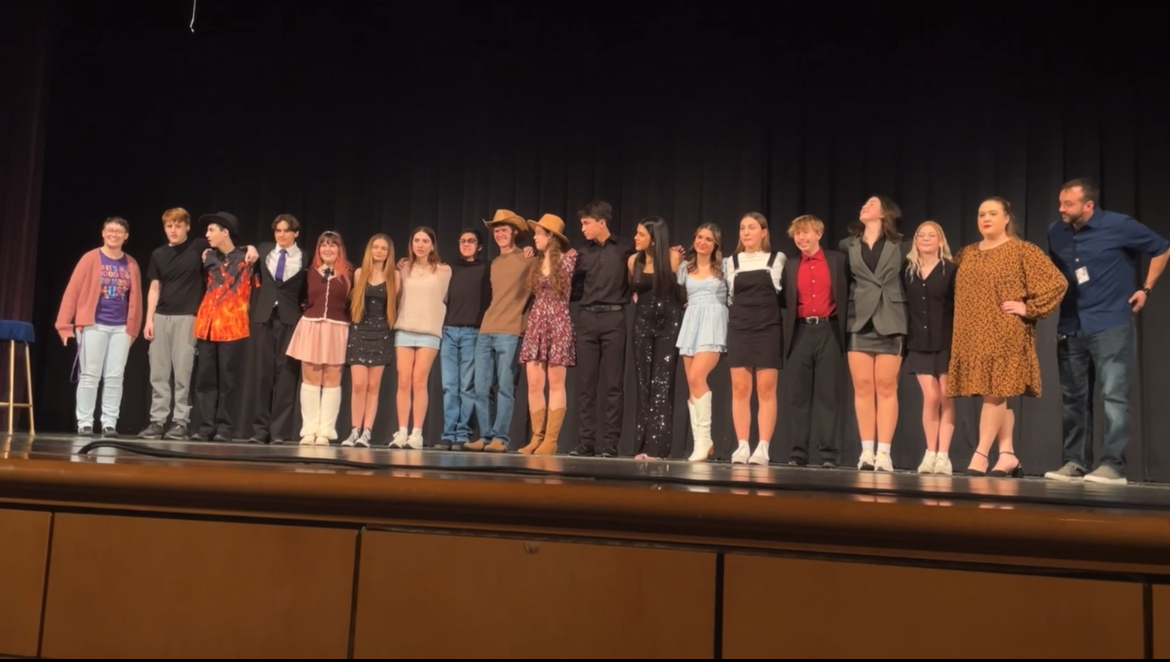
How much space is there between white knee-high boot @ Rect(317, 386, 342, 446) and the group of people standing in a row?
1 centimetres

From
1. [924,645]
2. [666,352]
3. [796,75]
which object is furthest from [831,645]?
[796,75]

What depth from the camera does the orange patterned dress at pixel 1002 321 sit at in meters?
4.59

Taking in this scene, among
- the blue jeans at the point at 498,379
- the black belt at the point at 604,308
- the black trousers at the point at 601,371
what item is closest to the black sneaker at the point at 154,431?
the blue jeans at the point at 498,379

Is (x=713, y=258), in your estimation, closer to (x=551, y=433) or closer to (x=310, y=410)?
(x=551, y=433)

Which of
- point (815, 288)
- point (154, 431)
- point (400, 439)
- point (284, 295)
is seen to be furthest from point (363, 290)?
point (815, 288)

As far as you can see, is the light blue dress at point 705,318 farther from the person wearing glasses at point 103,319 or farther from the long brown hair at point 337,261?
the person wearing glasses at point 103,319

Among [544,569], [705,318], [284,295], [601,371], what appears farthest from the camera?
[284,295]

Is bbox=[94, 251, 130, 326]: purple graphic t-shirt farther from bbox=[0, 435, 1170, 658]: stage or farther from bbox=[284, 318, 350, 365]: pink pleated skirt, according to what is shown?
bbox=[0, 435, 1170, 658]: stage

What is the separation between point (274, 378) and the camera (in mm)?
6441

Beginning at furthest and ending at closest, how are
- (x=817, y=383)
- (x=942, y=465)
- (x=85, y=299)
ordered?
1. (x=85, y=299)
2. (x=817, y=383)
3. (x=942, y=465)

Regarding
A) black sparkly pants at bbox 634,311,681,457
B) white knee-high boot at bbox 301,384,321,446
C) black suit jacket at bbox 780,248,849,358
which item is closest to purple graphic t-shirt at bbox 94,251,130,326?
white knee-high boot at bbox 301,384,321,446

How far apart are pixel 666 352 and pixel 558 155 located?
100 inches

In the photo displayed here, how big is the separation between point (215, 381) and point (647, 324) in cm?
280

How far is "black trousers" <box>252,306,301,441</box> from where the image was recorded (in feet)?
→ 19.9
